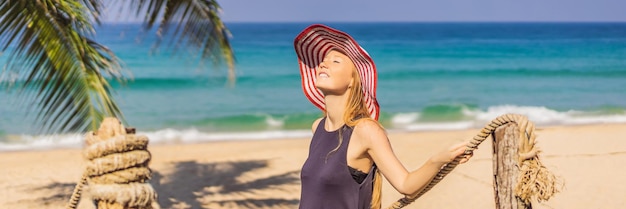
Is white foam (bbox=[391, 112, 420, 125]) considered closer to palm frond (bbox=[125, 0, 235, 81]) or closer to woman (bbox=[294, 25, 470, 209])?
palm frond (bbox=[125, 0, 235, 81])

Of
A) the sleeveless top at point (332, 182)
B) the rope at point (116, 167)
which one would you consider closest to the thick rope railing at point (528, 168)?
the sleeveless top at point (332, 182)

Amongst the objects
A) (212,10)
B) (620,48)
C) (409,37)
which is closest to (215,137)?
(212,10)

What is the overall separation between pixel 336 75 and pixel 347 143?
0.89 ft

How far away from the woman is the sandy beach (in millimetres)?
5314

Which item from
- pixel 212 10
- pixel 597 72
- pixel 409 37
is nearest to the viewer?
pixel 212 10

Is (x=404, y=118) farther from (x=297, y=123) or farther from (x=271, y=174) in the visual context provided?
(x=271, y=174)

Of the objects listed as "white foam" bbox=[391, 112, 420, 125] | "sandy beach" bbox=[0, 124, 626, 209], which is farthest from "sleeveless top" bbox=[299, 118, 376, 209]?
"white foam" bbox=[391, 112, 420, 125]

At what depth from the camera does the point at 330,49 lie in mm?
3186

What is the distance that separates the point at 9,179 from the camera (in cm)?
1107

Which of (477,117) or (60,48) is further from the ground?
(60,48)

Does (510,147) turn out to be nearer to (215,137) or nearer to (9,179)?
(9,179)

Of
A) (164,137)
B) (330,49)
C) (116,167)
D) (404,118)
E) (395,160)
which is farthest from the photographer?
(404,118)

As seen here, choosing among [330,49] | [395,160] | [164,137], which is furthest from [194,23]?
[164,137]

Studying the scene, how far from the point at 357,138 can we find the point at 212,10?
391cm
